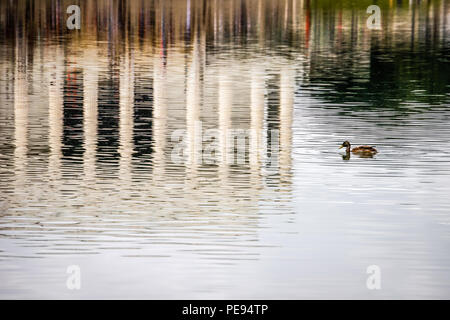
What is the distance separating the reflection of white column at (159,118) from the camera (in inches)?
993

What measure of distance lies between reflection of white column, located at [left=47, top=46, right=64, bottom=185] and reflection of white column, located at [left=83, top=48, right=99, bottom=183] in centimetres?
56

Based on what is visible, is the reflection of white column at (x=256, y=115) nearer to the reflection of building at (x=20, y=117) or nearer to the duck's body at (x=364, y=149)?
the duck's body at (x=364, y=149)

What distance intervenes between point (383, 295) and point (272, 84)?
24695 mm

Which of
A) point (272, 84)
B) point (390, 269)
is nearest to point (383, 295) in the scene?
point (390, 269)

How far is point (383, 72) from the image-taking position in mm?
44750

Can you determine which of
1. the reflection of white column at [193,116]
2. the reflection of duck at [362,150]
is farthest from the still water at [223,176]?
the reflection of duck at [362,150]

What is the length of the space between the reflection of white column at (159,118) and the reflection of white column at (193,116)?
1.83 feet

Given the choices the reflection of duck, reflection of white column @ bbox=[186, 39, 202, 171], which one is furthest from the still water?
the reflection of duck

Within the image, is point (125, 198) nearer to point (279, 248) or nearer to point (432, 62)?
point (279, 248)

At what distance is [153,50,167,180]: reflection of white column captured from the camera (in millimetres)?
25228

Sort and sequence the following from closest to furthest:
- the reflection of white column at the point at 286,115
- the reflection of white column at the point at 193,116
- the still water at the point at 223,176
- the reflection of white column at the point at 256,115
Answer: the still water at the point at 223,176
the reflection of white column at the point at 286,115
the reflection of white column at the point at 193,116
the reflection of white column at the point at 256,115

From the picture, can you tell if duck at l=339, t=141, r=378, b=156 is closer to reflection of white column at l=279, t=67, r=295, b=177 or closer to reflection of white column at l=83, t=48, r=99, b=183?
reflection of white column at l=279, t=67, r=295, b=177

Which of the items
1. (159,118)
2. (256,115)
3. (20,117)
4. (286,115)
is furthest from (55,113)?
(286,115)

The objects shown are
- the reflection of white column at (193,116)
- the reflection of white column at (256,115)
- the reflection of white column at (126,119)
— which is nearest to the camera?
the reflection of white column at (126,119)
